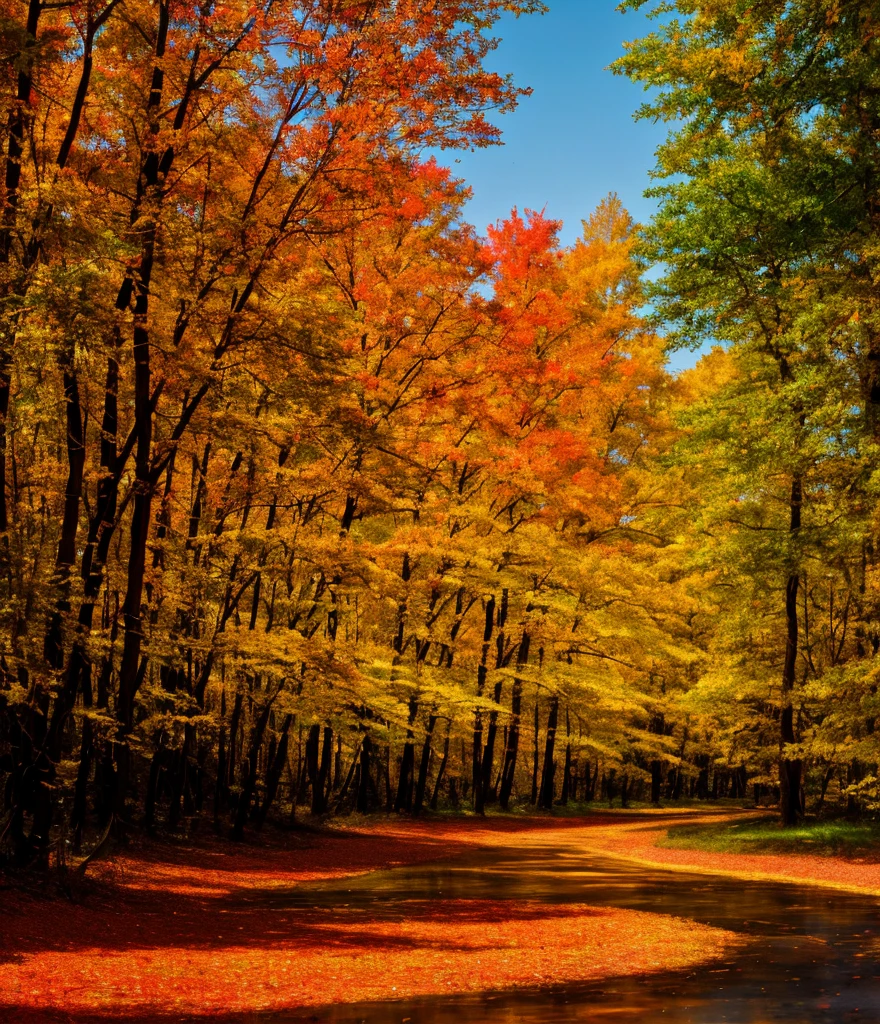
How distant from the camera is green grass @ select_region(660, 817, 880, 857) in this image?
1825cm

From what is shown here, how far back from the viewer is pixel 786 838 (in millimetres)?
19578

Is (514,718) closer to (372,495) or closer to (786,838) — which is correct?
(786,838)

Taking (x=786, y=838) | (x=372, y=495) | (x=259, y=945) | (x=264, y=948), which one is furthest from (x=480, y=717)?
(x=264, y=948)

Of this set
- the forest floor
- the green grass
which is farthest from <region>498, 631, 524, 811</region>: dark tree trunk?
the forest floor

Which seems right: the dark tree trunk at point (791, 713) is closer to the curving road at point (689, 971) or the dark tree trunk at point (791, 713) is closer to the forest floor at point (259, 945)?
the curving road at point (689, 971)

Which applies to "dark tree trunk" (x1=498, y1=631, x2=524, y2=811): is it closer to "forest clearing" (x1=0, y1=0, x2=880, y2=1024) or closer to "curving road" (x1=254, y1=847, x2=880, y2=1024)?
"forest clearing" (x1=0, y1=0, x2=880, y2=1024)

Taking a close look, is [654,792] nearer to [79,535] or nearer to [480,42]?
[79,535]

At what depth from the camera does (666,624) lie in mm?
36031

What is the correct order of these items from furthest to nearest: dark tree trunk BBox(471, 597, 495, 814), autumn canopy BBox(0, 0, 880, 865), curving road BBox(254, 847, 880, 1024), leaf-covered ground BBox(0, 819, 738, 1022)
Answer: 1. dark tree trunk BBox(471, 597, 495, 814)
2. autumn canopy BBox(0, 0, 880, 865)
3. leaf-covered ground BBox(0, 819, 738, 1022)
4. curving road BBox(254, 847, 880, 1024)

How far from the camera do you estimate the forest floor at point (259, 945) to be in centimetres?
707

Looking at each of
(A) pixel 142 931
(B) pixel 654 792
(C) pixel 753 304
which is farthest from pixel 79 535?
(B) pixel 654 792

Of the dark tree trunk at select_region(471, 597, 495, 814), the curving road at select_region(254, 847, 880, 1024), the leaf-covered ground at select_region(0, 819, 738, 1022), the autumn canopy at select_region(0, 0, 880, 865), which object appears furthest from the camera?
the dark tree trunk at select_region(471, 597, 495, 814)

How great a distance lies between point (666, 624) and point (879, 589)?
16339 mm

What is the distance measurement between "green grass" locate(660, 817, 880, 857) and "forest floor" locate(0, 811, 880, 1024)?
2799 mm
